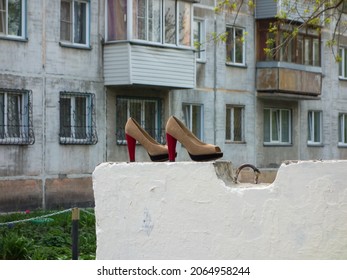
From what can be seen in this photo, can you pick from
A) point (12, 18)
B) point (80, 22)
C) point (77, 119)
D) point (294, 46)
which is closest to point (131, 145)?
point (12, 18)

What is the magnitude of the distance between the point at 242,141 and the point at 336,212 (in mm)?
26760

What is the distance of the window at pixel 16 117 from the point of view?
75.5 feet

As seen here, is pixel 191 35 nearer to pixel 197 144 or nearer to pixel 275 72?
pixel 275 72

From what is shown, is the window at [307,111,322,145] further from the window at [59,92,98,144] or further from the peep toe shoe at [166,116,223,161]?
the peep toe shoe at [166,116,223,161]

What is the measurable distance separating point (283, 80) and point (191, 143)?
87.0ft

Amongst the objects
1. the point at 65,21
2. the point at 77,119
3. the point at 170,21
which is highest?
the point at 170,21

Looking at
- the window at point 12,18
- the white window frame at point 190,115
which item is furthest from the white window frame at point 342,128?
the window at point 12,18

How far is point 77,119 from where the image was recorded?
993 inches

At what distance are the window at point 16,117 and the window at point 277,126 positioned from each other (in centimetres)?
1107

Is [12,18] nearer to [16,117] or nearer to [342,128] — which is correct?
[16,117]

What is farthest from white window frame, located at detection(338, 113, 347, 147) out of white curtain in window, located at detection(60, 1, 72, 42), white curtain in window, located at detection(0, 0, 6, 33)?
white curtain in window, located at detection(0, 0, 6, 33)

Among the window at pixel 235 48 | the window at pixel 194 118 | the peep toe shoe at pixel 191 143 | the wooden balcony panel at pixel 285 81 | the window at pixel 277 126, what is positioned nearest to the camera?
the peep toe shoe at pixel 191 143

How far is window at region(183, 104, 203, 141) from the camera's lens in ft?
96.1

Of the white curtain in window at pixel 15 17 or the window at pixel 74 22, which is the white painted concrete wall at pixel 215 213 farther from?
the window at pixel 74 22
